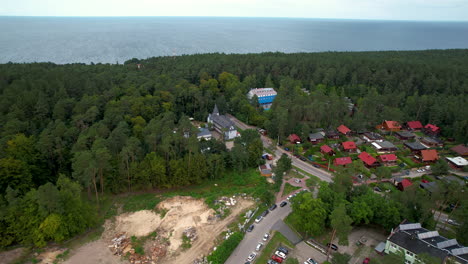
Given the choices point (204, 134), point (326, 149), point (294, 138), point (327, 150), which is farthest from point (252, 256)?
point (294, 138)

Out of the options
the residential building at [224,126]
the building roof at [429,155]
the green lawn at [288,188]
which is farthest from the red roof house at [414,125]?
the residential building at [224,126]

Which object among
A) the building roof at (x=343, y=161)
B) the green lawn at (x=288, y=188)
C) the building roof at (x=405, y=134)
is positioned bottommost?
the green lawn at (x=288, y=188)

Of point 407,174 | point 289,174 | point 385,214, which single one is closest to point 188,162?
point 289,174

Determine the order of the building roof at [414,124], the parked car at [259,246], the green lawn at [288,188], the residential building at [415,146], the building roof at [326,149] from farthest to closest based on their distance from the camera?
the building roof at [414,124], the residential building at [415,146], the building roof at [326,149], the green lawn at [288,188], the parked car at [259,246]

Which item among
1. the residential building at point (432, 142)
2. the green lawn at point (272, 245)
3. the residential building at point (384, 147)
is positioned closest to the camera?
the green lawn at point (272, 245)

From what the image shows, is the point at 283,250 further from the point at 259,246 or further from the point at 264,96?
the point at 264,96

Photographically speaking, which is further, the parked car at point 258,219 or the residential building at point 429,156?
the residential building at point 429,156

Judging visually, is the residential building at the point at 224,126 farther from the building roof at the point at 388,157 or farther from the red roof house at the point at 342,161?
the building roof at the point at 388,157
